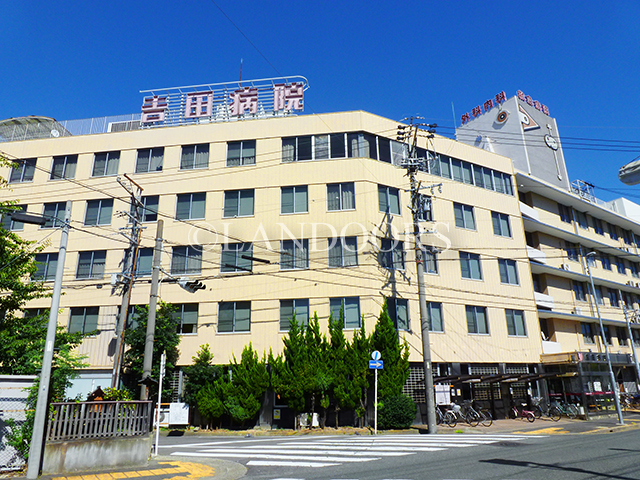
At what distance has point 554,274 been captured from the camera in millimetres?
36062

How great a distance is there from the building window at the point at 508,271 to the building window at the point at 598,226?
16.3m

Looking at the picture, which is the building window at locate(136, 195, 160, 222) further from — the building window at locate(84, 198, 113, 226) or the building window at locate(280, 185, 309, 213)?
the building window at locate(280, 185, 309, 213)

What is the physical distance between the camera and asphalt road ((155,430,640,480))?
31.2 ft

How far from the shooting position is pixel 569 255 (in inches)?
1500

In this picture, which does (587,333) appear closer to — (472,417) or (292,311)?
(472,417)

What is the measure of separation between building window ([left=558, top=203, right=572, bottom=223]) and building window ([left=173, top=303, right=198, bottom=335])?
30853 mm

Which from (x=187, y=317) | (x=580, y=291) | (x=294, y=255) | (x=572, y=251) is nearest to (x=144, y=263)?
(x=187, y=317)

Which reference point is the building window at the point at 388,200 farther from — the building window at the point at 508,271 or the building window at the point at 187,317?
the building window at the point at 187,317

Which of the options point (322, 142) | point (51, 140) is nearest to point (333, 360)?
point (322, 142)

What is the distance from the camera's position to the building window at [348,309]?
81.4 feet

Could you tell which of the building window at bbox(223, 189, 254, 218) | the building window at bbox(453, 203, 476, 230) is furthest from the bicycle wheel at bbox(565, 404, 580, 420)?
the building window at bbox(223, 189, 254, 218)

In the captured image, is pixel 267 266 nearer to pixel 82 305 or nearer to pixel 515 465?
pixel 82 305

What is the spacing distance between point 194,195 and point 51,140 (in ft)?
37.4

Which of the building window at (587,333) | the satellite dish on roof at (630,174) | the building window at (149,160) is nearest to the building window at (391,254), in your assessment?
the building window at (149,160)
